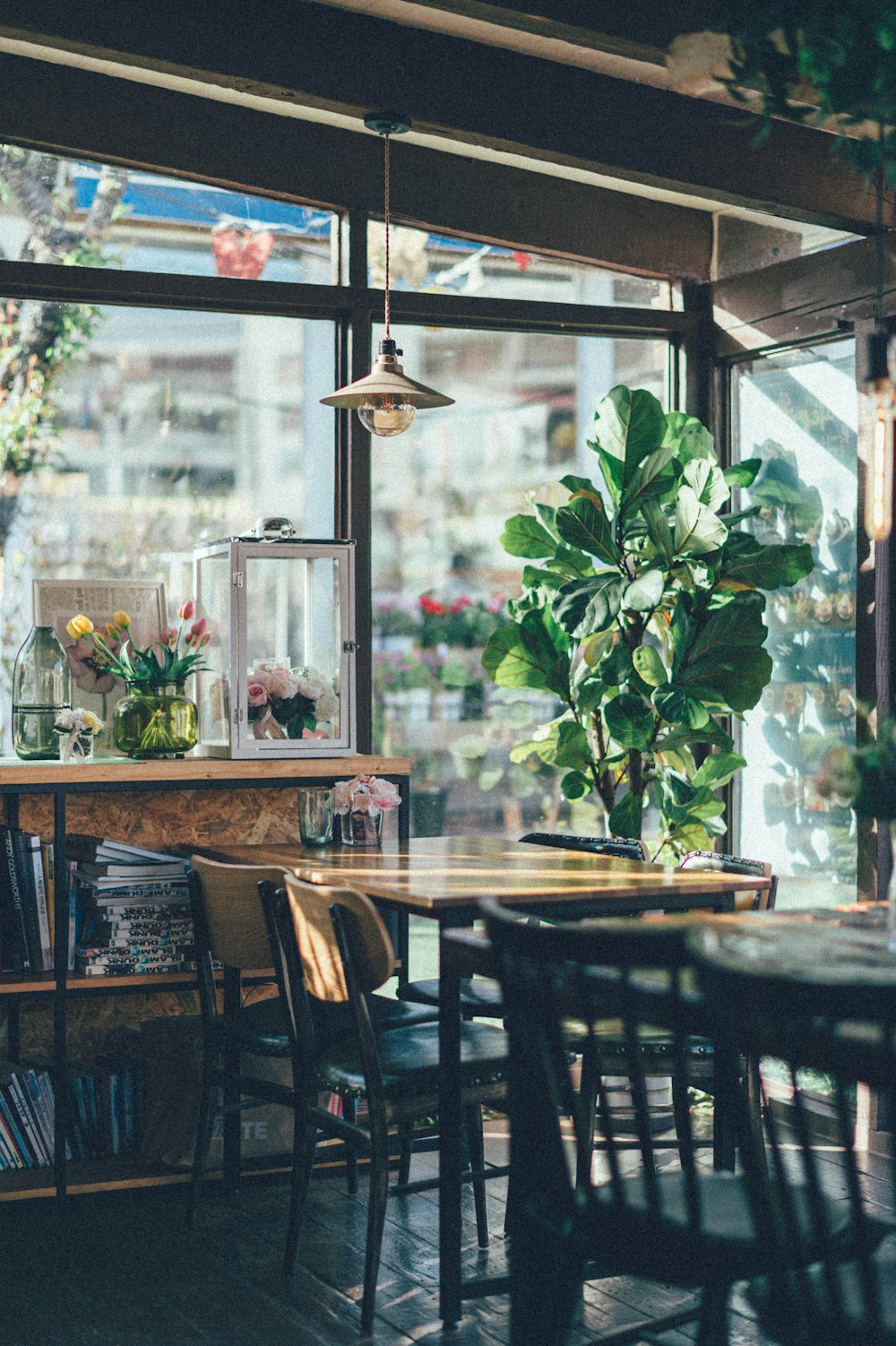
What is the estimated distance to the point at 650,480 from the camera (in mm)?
4945

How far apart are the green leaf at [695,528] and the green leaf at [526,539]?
1.44ft

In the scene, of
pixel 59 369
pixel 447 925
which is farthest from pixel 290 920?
pixel 59 369

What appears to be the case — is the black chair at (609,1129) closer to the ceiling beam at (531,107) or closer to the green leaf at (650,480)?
the green leaf at (650,480)

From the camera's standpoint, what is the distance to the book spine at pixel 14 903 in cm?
421

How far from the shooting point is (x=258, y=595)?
463 cm

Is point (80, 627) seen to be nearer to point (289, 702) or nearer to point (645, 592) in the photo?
point (289, 702)

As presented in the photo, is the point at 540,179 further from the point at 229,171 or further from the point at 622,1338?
the point at 622,1338

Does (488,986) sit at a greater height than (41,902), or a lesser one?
lesser

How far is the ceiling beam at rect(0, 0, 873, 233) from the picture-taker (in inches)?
175

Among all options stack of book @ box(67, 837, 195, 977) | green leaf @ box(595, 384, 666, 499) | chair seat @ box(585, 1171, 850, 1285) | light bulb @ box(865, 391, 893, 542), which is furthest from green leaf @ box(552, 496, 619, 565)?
chair seat @ box(585, 1171, 850, 1285)

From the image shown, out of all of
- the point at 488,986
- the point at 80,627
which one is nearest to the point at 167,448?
the point at 80,627

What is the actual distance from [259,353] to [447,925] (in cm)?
241

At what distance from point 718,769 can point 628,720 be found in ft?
1.19

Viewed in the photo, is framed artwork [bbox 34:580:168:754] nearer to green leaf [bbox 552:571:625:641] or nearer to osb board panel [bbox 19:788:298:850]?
osb board panel [bbox 19:788:298:850]
